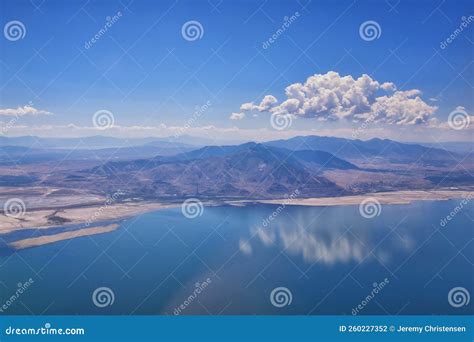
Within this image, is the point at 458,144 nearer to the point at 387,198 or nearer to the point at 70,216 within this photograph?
the point at 387,198

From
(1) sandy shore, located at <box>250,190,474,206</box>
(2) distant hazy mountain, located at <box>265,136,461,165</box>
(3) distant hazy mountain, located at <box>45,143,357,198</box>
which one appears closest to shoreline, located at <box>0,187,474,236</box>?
(1) sandy shore, located at <box>250,190,474,206</box>

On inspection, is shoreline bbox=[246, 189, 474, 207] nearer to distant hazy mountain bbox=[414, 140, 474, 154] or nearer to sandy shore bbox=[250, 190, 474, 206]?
sandy shore bbox=[250, 190, 474, 206]

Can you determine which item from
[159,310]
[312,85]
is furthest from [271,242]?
[312,85]

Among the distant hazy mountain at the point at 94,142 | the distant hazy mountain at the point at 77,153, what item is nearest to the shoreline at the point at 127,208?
the distant hazy mountain at the point at 77,153

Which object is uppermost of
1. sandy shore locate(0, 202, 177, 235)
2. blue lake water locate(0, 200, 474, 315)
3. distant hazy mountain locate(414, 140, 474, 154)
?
distant hazy mountain locate(414, 140, 474, 154)

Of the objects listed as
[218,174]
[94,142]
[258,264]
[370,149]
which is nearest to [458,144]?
[370,149]

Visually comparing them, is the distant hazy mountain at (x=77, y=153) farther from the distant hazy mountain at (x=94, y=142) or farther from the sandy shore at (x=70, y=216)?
the sandy shore at (x=70, y=216)

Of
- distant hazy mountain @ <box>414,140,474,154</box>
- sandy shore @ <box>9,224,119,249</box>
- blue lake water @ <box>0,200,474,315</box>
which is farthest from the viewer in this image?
distant hazy mountain @ <box>414,140,474,154</box>
